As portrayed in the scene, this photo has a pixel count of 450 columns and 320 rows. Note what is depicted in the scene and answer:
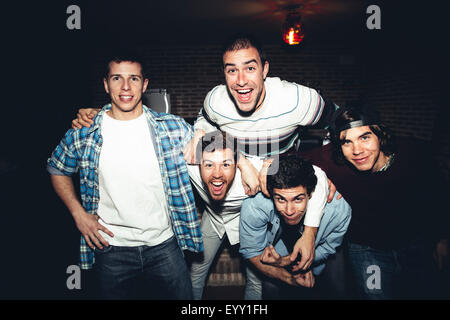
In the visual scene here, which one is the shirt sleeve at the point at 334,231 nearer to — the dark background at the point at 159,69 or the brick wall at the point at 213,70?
the dark background at the point at 159,69

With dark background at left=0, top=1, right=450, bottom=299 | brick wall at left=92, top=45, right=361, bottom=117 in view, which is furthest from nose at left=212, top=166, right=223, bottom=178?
brick wall at left=92, top=45, right=361, bottom=117

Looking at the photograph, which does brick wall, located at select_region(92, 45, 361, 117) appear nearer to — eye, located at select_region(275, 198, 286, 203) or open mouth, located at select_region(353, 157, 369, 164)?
open mouth, located at select_region(353, 157, 369, 164)

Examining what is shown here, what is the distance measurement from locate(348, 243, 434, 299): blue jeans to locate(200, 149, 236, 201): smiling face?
1197mm

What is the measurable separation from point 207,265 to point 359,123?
64.5 inches

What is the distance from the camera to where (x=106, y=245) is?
4.84 feet

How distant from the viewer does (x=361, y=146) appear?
1.55m

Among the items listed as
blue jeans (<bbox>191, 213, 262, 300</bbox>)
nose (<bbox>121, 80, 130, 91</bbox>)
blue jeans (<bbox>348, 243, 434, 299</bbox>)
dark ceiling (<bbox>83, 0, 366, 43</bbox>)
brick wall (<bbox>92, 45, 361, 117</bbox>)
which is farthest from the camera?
brick wall (<bbox>92, 45, 361, 117</bbox>)

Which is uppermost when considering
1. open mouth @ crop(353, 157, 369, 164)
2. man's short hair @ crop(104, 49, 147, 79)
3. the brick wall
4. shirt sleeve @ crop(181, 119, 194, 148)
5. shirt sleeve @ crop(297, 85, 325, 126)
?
the brick wall

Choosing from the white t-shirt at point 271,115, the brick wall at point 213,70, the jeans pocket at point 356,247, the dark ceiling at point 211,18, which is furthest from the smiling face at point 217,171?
the brick wall at point 213,70

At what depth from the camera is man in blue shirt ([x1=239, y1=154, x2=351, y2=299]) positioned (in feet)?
4.89

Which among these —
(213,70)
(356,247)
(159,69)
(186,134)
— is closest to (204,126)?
(186,134)

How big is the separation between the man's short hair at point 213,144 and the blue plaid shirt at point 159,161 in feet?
0.31

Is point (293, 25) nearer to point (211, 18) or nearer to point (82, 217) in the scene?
point (211, 18)

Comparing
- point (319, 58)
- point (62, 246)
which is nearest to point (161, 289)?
point (62, 246)
